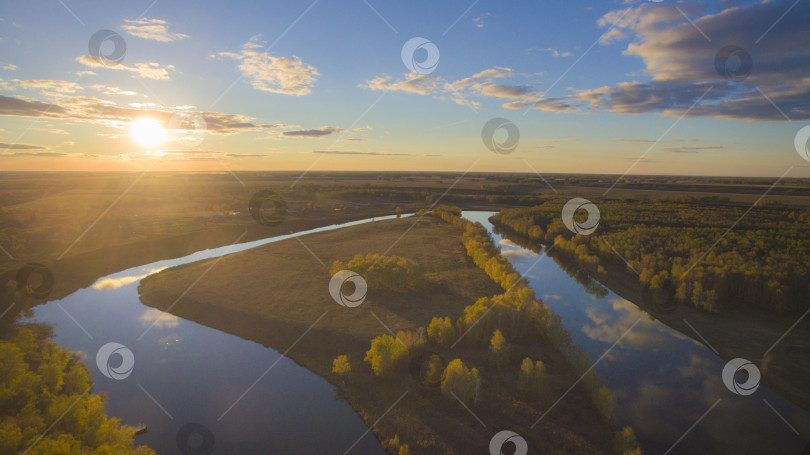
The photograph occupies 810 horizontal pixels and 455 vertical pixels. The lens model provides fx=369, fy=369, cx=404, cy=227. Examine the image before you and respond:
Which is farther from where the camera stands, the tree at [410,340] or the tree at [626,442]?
the tree at [410,340]

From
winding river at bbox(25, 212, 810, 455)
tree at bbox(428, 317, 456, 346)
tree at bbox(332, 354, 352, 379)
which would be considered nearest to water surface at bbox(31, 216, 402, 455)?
winding river at bbox(25, 212, 810, 455)

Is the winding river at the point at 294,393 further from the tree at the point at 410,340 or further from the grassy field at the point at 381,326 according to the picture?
the tree at the point at 410,340

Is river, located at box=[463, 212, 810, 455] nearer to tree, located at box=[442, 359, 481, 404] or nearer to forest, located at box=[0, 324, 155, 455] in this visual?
tree, located at box=[442, 359, 481, 404]

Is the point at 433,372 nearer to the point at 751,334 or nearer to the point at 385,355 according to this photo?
the point at 385,355

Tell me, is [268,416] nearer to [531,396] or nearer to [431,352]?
[431,352]

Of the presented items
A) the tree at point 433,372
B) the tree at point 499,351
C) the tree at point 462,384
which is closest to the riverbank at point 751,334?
the tree at point 499,351

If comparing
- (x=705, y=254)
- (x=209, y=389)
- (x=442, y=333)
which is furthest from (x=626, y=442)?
(x=705, y=254)

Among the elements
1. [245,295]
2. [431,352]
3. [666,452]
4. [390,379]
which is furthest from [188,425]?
[666,452]
